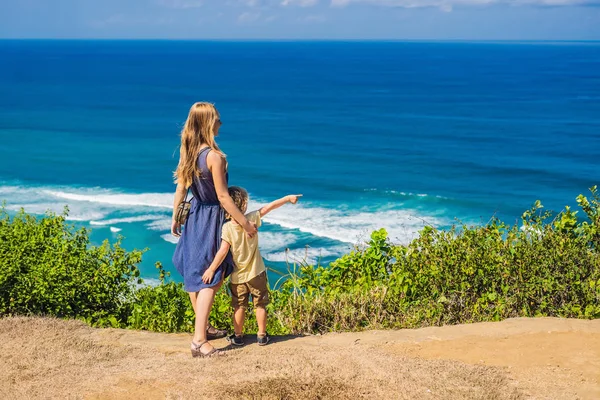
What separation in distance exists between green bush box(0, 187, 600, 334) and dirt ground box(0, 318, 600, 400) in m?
0.57

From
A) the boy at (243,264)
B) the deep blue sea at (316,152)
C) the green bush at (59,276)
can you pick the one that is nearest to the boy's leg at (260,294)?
the boy at (243,264)

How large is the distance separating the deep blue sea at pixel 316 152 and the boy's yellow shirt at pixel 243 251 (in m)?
3.64

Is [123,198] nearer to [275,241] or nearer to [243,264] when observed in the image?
[275,241]

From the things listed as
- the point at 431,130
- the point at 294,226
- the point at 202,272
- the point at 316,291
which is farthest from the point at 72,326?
the point at 431,130

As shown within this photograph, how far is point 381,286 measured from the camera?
762 centimetres

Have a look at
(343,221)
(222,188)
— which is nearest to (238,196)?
(222,188)

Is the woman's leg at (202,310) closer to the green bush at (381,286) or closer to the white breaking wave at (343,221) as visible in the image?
the green bush at (381,286)

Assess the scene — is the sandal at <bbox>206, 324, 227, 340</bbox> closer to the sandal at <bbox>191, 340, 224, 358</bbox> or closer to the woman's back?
the sandal at <bbox>191, 340, 224, 358</bbox>

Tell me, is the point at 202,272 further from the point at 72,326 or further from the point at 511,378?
the point at 511,378

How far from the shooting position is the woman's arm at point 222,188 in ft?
18.5

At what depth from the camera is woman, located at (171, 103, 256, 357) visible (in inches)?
222

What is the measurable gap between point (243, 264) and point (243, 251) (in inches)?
4.4

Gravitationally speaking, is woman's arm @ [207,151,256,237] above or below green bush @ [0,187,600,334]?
above

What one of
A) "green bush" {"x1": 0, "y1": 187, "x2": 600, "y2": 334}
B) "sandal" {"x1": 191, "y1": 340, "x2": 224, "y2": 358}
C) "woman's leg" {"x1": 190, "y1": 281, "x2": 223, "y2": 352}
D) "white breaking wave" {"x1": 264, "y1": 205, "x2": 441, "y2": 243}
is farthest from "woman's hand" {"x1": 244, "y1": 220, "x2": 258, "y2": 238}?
"white breaking wave" {"x1": 264, "y1": 205, "x2": 441, "y2": 243}
